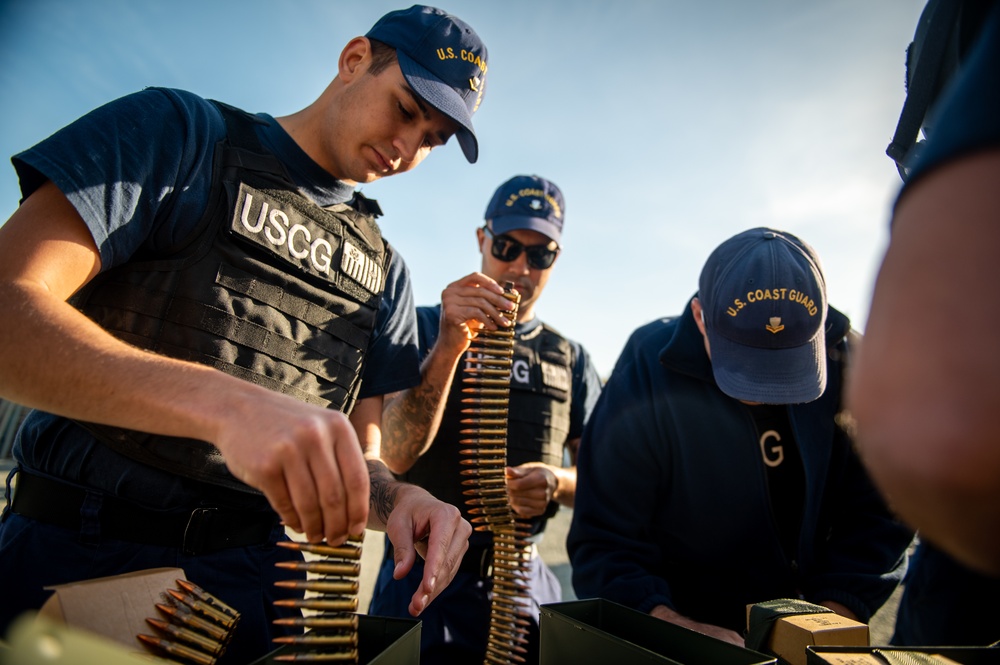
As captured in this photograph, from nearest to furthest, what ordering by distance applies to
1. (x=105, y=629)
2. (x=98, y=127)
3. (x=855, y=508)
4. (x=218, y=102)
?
1. (x=105, y=629)
2. (x=98, y=127)
3. (x=218, y=102)
4. (x=855, y=508)

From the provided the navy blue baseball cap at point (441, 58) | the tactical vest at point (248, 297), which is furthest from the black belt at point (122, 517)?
the navy blue baseball cap at point (441, 58)

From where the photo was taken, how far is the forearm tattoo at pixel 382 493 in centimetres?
231

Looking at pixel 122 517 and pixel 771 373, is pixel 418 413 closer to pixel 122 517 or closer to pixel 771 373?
pixel 122 517

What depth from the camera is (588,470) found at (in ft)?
10.4

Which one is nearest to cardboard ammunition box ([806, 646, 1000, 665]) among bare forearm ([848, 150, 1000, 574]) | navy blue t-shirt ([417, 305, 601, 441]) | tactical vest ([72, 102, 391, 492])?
bare forearm ([848, 150, 1000, 574])

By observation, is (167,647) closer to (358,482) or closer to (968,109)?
(358,482)

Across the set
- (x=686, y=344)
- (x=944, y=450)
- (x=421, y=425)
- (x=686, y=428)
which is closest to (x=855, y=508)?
(x=686, y=428)

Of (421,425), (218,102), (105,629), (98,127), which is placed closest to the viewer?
(105,629)

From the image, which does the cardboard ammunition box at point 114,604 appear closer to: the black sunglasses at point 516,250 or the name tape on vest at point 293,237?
the name tape on vest at point 293,237

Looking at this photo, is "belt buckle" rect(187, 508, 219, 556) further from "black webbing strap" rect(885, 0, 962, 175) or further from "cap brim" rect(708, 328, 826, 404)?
"black webbing strap" rect(885, 0, 962, 175)

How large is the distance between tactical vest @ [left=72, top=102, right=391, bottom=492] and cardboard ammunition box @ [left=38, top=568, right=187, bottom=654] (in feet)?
2.27

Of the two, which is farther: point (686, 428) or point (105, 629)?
point (686, 428)

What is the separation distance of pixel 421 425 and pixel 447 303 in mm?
797

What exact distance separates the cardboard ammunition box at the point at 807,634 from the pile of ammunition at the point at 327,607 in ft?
3.98
